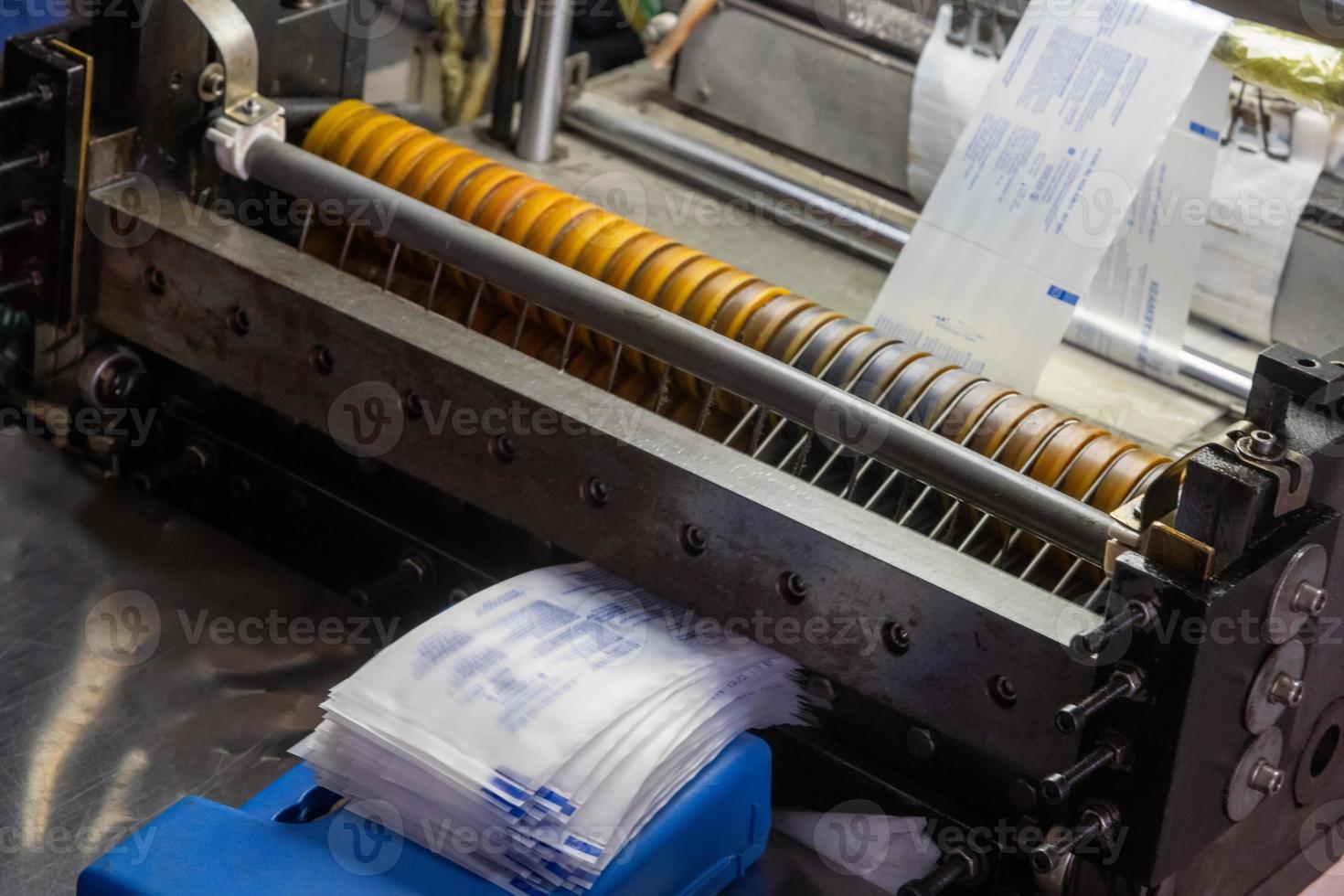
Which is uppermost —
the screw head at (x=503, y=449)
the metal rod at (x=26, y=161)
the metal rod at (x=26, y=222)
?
the metal rod at (x=26, y=161)

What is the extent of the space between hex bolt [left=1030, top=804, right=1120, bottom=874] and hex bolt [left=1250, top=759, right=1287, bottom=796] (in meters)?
0.15

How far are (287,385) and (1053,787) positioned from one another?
86cm

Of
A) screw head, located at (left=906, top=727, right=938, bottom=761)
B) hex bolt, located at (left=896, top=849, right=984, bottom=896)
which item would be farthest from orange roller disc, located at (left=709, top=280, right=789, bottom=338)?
hex bolt, located at (left=896, top=849, right=984, bottom=896)

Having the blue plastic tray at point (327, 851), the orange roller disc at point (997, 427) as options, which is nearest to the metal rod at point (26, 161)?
the blue plastic tray at point (327, 851)

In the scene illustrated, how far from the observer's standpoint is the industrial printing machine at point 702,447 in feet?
4.37

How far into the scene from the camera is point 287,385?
1757 mm

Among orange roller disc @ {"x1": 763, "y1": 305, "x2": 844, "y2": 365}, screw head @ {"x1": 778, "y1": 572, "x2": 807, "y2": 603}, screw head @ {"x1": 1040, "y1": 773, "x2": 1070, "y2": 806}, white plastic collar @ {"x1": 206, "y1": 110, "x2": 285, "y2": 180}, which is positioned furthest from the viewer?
white plastic collar @ {"x1": 206, "y1": 110, "x2": 285, "y2": 180}

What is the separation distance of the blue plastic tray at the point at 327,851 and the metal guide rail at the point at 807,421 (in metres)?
0.27

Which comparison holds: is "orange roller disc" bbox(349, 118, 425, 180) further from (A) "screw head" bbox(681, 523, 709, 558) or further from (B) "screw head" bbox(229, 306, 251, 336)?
(A) "screw head" bbox(681, 523, 709, 558)

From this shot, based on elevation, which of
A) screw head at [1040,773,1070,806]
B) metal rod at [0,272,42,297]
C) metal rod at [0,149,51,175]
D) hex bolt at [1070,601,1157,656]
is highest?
hex bolt at [1070,601,1157,656]

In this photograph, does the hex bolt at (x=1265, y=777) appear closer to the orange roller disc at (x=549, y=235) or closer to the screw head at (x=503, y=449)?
the screw head at (x=503, y=449)

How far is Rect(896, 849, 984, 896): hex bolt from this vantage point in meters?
1.45

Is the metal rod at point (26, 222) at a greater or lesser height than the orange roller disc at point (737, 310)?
lesser

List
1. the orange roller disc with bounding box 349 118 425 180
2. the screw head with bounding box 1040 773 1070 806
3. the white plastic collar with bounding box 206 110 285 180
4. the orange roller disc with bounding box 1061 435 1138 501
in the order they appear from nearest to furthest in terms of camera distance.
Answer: the screw head with bounding box 1040 773 1070 806 < the orange roller disc with bounding box 1061 435 1138 501 < the white plastic collar with bounding box 206 110 285 180 < the orange roller disc with bounding box 349 118 425 180
